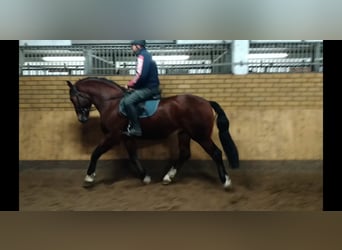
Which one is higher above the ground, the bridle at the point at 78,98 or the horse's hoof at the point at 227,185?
the bridle at the point at 78,98

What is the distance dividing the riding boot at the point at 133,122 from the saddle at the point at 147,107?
2cm

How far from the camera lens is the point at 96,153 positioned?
1.81m

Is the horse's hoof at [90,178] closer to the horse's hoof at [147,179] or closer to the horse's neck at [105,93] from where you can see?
the horse's hoof at [147,179]

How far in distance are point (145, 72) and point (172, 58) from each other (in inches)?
6.4

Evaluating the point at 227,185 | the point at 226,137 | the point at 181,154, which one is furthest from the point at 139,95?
the point at 227,185

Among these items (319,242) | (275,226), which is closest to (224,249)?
(275,226)

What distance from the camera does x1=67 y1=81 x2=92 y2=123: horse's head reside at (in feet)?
5.93

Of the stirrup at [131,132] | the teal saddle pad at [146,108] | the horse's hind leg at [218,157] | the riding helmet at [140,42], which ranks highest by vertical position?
the riding helmet at [140,42]

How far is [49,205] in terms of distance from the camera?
180 cm

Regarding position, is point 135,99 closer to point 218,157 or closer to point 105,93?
point 105,93

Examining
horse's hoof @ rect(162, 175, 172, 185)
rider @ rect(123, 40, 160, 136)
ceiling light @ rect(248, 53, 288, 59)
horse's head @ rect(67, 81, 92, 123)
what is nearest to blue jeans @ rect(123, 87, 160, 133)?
rider @ rect(123, 40, 160, 136)

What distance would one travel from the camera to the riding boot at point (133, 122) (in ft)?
5.90

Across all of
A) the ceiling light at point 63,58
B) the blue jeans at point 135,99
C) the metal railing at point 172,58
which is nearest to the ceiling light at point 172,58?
the metal railing at point 172,58

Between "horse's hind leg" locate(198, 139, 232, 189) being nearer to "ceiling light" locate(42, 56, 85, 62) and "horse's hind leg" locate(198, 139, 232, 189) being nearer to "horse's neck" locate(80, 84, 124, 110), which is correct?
"horse's neck" locate(80, 84, 124, 110)
